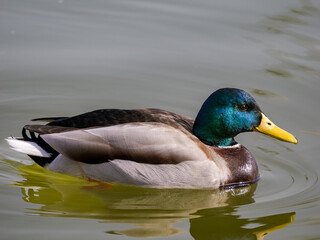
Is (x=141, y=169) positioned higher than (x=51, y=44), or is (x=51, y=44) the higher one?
(x=51, y=44)

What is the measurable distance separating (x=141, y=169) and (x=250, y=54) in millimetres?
3619

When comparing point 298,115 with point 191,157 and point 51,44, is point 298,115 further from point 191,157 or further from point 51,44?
point 51,44

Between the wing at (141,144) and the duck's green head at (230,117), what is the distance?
32 cm

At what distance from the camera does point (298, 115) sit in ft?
27.9

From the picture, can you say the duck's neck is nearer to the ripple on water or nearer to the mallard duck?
the mallard duck

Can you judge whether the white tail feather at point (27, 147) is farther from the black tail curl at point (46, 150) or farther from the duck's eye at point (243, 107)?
the duck's eye at point (243, 107)

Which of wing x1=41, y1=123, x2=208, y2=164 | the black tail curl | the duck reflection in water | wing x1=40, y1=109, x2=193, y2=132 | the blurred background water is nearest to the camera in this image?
the duck reflection in water

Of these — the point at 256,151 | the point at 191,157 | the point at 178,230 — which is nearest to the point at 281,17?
the point at 256,151

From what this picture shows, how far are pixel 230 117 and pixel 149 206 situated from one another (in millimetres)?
1269

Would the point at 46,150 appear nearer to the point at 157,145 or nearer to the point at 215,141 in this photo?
the point at 157,145

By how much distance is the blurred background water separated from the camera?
638 cm

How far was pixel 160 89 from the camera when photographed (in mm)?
8961

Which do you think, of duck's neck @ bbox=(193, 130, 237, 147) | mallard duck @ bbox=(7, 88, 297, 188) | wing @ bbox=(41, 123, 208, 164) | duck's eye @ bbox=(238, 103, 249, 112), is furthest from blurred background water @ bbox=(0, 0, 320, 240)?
duck's eye @ bbox=(238, 103, 249, 112)

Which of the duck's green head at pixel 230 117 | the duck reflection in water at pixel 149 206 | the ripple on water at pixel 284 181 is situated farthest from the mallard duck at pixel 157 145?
the ripple on water at pixel 284 181
